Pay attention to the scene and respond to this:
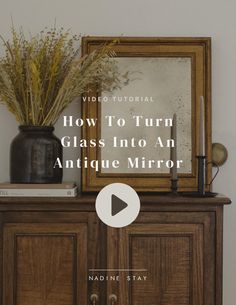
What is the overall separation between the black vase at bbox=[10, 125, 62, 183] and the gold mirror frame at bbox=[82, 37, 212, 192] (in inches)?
6.0

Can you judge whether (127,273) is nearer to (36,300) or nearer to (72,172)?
(36,300)

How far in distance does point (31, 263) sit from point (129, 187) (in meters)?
0.36

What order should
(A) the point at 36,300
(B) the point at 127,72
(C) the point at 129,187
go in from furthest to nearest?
(B) the point at 127,72 < (C) the point at 129,187 < (A) the point at 36,300

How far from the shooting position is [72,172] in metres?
1.73

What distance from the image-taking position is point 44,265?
1.44m

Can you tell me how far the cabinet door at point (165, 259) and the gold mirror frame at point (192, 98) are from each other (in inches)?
9.5

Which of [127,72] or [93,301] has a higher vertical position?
[127,72]

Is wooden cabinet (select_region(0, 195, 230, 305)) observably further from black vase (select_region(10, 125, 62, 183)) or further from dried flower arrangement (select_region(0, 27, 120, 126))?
dried flower arrangement (select_region(0, 27, 120, 126))

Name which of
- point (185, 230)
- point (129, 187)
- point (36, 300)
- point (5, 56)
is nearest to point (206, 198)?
point (185, 230)

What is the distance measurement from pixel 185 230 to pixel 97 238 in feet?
0.81

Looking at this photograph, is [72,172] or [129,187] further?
[72,172]

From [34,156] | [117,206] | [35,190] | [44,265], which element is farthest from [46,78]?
[44,265]

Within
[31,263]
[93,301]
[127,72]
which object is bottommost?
[93,301]

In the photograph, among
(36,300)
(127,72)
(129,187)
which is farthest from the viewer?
(127,72)
